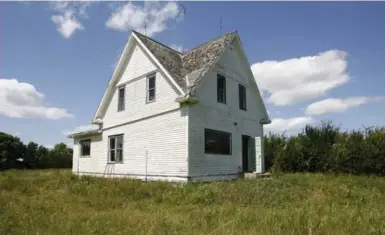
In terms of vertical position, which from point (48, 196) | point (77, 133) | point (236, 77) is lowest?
point (48, 196)

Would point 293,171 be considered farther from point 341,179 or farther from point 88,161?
point 88,161

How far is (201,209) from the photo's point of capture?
25.2 feet

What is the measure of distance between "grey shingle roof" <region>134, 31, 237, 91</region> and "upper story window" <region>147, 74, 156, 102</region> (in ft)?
4.09

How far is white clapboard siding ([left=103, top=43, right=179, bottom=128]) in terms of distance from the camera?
1488 cm

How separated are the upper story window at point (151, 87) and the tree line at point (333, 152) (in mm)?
8031

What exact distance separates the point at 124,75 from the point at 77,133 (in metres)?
6.28

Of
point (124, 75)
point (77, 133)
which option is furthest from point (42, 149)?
point (124, 75)

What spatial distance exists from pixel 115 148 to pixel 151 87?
4.71m

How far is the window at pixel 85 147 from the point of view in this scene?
67.2 ft

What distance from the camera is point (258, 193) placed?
9.98 m

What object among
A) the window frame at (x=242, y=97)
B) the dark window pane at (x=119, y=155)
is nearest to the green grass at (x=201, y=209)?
the dark window pane at (x=119, y=155)

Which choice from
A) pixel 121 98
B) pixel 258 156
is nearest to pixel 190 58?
pixel 121 98

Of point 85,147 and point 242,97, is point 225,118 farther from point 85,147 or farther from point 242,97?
point 85,147

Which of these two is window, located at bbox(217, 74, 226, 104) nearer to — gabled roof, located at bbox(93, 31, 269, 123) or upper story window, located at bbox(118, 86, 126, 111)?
gabled roof, located at bbox(93, 31, 269, 123)
